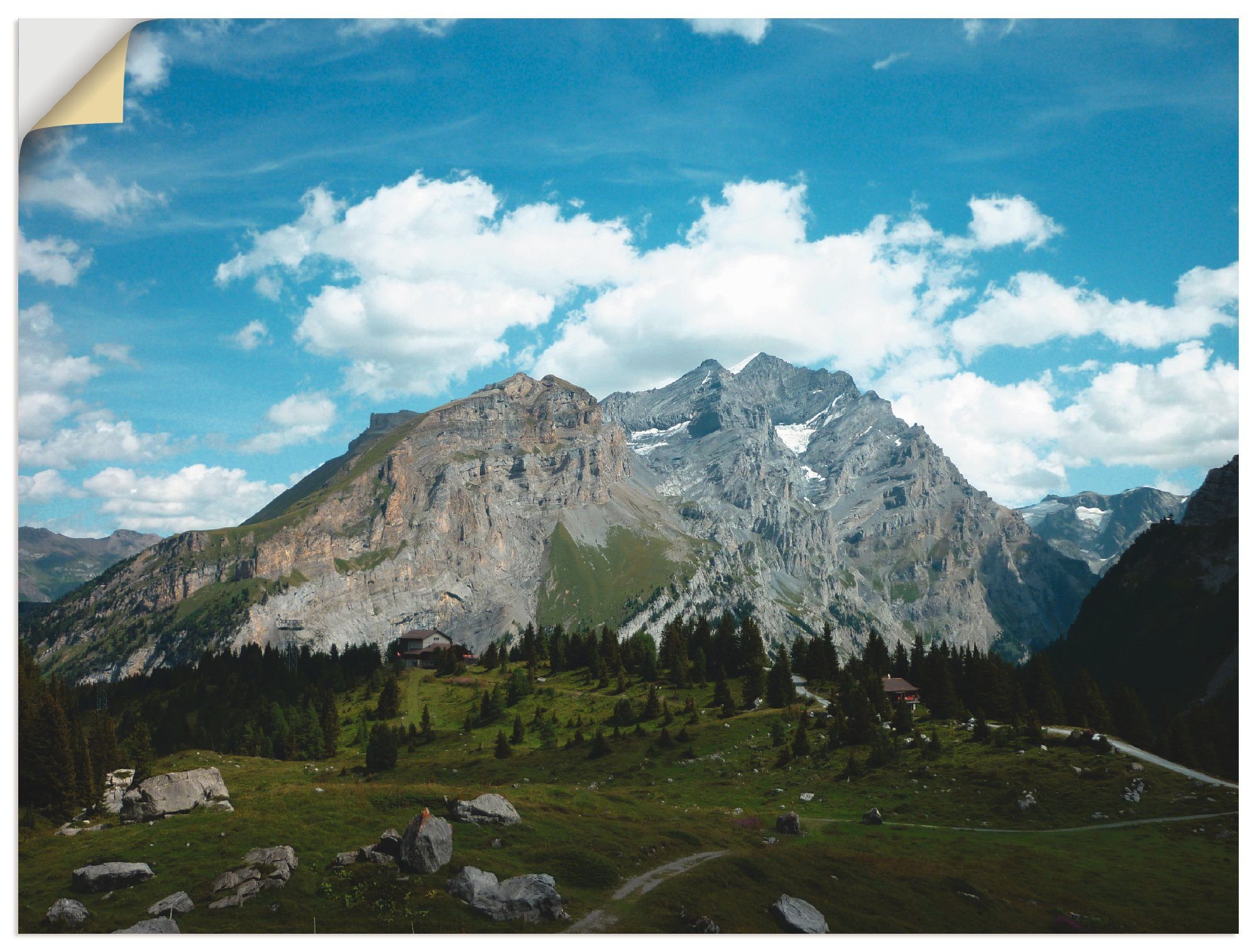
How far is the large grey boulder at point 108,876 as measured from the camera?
20.4 m

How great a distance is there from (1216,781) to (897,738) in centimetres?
3643

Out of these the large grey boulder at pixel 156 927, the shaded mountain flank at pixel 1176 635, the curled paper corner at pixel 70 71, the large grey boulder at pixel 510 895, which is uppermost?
the curled paper corner at pixel 70 71

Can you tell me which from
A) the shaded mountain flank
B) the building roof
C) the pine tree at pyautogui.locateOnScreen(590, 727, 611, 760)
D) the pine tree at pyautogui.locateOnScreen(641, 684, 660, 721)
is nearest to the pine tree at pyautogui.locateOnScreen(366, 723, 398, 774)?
the pine tree at pyautogui.locateOnScreen(590, 727, 611, 760)

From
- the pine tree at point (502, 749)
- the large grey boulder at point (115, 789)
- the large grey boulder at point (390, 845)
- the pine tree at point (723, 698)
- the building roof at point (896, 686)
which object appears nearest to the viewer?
the large grey boulder at point (390, 845)

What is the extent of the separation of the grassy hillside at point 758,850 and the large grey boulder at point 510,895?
1.16 feet

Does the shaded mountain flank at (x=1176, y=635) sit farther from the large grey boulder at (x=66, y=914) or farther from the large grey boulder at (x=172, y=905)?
Result: the large grey boulder at (x=66, y=914)

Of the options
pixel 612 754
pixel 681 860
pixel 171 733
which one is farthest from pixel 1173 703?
pixel 171 733

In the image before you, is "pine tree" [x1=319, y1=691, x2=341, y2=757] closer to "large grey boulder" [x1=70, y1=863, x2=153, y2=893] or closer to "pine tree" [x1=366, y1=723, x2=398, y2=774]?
"pine tree" [x1=366, y1=723, x2=398, y2=774]

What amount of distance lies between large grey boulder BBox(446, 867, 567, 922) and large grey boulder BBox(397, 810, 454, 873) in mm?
1715

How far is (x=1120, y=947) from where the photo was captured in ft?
50.7

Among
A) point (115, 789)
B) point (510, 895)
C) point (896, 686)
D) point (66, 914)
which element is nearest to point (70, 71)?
point (66, 914)

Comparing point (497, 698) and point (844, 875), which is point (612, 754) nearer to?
point (497, 698)

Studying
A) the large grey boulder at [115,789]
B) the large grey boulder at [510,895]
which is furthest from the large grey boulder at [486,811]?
the large grey boulder at [115,789]

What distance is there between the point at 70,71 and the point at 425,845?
68.6 ft
